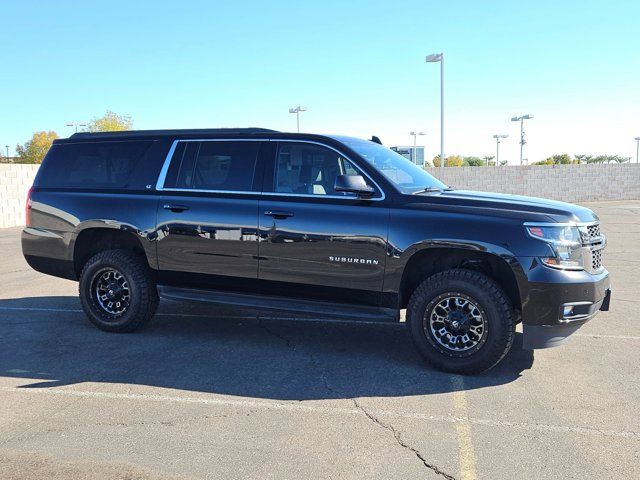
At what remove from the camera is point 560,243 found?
4.54 meters

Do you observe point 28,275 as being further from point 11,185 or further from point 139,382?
point 11,185

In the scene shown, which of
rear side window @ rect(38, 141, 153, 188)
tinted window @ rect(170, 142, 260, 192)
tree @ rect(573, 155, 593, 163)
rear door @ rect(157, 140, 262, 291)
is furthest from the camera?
tree @ rect(573, 155, 593, 163)

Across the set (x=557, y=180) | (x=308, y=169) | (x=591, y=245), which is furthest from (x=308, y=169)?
(x=557, y=180)

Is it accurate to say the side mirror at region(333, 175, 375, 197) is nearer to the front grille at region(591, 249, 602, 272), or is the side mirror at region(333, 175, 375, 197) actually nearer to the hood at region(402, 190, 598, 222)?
the hood at region(402, 190, 598, 222)

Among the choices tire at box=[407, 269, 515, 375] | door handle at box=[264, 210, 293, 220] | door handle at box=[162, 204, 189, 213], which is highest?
door handle at box=[162, 204, 189, 213]

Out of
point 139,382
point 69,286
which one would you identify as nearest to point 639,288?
point 139,382

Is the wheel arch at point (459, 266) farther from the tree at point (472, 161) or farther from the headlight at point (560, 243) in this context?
the tree at point (472, 161)

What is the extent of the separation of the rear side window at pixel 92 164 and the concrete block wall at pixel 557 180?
24230 millimetres

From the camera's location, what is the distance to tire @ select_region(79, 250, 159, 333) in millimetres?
5957

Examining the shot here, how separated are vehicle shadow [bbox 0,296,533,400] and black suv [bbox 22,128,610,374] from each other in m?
0.34

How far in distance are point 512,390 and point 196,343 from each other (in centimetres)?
300

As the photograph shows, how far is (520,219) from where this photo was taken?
461 centimetres

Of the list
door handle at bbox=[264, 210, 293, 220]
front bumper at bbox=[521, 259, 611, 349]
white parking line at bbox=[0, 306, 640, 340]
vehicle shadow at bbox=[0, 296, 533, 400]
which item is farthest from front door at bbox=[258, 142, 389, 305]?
front bumper at bbox=[521, 259, 611, 349]

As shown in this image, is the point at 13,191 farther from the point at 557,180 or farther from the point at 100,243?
the point at 557,180
